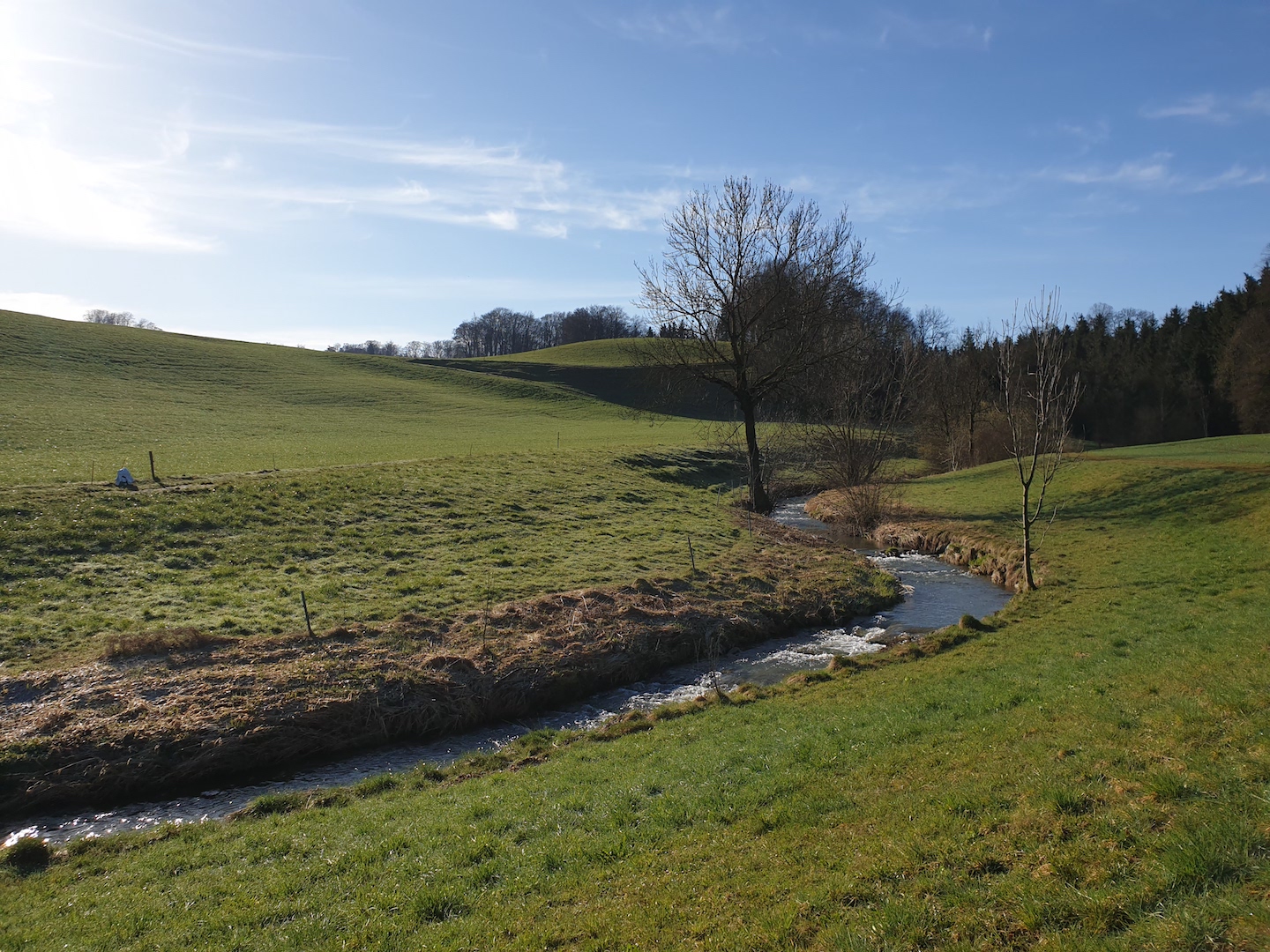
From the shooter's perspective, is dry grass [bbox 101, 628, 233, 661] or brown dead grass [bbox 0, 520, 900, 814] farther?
dry grass [bbox 101, 628, 233, 661]

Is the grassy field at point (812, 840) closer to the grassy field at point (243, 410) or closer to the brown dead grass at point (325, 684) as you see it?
the brown dead grass at point (325, 684)

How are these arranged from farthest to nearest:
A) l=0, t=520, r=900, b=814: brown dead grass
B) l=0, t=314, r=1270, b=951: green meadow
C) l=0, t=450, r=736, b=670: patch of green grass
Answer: l=0, t=450, r=736, b=670: patch of green grass < l=0, t=520, r=900, b=814: brown dead grass < l=0, t=314, r=1270, b=951: green meadow

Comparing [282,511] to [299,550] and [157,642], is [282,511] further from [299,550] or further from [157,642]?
[157,642]

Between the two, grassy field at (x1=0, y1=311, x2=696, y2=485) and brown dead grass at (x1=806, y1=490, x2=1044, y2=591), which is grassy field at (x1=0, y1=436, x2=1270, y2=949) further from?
grassy field at (x1=0, y1=311, x2=696, y2=485)

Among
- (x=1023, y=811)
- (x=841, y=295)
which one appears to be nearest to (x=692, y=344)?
(x=841, y=295)

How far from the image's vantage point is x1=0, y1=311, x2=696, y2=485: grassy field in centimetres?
3544

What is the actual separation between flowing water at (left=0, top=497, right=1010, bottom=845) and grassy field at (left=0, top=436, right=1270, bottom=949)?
1167 millimetres

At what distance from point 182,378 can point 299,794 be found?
62.9 meters

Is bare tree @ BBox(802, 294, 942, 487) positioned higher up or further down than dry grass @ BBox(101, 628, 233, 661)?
higher up

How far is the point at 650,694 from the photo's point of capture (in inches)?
615

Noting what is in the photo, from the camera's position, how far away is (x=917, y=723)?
10414 mm

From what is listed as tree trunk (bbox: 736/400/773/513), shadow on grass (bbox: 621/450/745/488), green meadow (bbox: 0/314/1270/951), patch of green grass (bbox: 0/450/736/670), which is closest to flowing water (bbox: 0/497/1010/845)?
green meadow (bbox: 0/314/1270/951)

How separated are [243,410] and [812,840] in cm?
5782

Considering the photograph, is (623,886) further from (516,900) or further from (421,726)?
(421,726)
